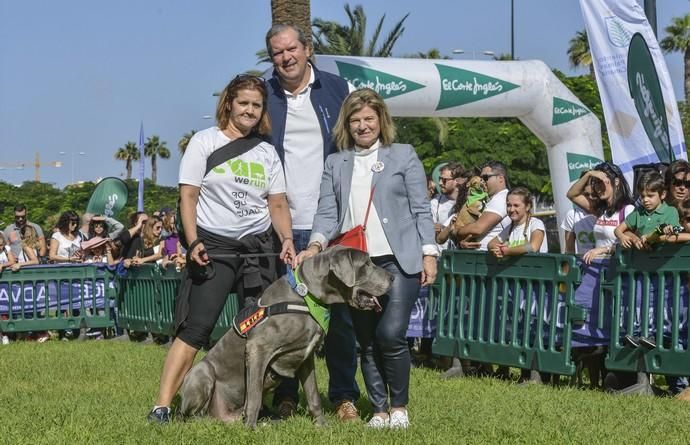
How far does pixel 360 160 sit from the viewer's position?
6562 millimetres

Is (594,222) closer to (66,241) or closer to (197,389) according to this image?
(197,389)

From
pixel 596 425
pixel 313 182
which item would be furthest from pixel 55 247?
pixel 596 425

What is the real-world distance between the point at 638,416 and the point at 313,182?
Answer: 2.58 m

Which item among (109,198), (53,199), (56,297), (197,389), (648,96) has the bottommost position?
(56,297)

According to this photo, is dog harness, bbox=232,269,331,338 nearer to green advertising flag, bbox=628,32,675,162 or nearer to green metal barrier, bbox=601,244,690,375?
green metal barrier, bbox=601,244,690,375

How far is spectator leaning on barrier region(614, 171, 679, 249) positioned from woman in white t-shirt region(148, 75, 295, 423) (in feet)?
10.4

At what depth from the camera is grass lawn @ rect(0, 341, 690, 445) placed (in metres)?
6.00

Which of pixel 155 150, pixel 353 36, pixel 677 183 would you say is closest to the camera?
pixel 677 183

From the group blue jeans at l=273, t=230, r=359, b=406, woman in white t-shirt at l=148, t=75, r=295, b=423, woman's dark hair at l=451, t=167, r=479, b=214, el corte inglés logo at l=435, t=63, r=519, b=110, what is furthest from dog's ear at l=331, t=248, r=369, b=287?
el corte inglés logo at l=435, t=63, r=519, b=110

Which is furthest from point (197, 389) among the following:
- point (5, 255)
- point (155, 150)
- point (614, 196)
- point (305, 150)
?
point (155, 150)

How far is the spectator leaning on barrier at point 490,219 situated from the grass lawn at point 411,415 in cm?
132

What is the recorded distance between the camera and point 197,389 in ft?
20.7

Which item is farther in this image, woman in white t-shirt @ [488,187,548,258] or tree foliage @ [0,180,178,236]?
tree foliage @ [0,180,178,236]

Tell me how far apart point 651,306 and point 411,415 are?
2480 mm
